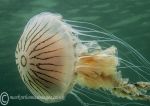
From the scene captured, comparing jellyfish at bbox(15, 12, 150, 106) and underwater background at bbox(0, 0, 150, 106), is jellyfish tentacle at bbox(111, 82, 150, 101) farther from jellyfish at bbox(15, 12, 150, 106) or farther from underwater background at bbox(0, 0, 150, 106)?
underwater background at bbox(0, 0, 150, 106)

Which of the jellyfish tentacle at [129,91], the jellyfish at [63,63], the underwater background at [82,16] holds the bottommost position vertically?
the jellyfish tentacle at [129,91]

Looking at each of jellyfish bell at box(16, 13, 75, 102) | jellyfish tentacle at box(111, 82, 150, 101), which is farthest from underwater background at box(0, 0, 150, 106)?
jellyfish tentacle at box(111, 82, 150, 101)

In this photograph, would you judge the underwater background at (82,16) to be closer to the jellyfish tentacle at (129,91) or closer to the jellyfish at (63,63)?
the jellyfish at (63,63)

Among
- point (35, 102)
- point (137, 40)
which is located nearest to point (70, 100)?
point (35, 102)

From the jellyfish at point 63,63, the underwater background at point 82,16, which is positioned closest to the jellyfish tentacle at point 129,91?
the jellyfish at point 63,63

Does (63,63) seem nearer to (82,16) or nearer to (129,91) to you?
(129,91)

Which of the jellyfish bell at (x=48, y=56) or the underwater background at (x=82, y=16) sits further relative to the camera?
the underwater background at (x=82, y=16)

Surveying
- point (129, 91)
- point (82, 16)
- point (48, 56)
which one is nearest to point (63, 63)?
point (48, 56)
